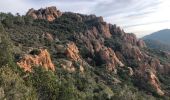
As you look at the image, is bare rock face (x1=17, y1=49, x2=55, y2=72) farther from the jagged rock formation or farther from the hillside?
the jagged rock formation

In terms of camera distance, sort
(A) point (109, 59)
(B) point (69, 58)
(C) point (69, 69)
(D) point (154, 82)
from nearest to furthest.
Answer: (C) point (69, 69) → (B) point (69, 58) → (D) point (154, 82) → (A) point (109, 59)

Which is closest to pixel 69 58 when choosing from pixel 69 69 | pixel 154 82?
pixel 69 69

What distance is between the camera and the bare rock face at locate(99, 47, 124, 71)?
157m

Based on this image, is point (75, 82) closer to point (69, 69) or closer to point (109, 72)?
point (69, 69)

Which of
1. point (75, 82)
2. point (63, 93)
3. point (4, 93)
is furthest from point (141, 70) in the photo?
point (4, 93)

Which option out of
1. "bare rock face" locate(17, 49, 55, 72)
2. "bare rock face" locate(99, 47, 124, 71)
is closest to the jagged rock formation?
"bare rock face" locate(17, 49, 55, 72)

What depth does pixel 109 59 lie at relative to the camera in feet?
527

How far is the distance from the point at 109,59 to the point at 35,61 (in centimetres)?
6334

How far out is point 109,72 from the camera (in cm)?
14812

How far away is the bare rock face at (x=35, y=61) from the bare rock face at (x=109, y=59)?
49.4 meters

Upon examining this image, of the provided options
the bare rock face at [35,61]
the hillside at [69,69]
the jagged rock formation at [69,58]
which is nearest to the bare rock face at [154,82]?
the hillside at [69,69]

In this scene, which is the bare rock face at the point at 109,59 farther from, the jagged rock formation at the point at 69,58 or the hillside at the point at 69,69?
the jagged rock formation at the point at 69,58

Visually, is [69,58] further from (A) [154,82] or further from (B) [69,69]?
(A) [154,82]

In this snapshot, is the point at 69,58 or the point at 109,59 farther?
the point at 109,59
